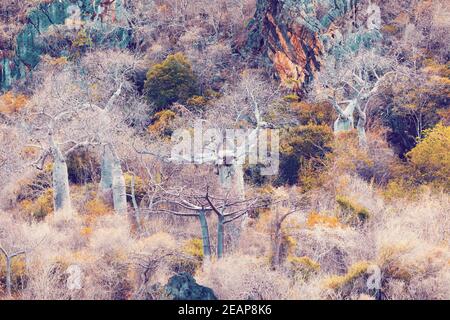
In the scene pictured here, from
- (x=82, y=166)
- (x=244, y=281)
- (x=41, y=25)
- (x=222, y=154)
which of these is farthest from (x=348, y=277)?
(x=41, y=25)

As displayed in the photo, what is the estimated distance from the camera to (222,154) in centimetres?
1214

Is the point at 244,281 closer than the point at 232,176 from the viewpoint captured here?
Yes

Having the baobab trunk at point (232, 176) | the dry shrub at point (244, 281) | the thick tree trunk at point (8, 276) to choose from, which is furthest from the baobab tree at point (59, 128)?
the dry shrub at point (244, 281)

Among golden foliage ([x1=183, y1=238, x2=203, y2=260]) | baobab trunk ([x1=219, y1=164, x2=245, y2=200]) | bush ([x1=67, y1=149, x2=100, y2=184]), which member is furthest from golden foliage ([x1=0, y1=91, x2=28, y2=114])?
golden foliage ([x1=183, y1=238, x2=203, y2=260])

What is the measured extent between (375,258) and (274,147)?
21.4ft

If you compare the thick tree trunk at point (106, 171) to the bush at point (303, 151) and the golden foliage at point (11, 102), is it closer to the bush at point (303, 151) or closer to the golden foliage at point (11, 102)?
the bush at point (303, 151)

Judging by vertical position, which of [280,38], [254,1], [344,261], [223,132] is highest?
[254,1]

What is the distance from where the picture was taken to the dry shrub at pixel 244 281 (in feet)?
26.9

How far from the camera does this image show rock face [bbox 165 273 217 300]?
7.80 meters

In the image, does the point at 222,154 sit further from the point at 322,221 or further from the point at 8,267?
the point at 8,267

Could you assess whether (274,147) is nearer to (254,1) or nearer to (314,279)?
(314,279)

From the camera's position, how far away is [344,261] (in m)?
9.69

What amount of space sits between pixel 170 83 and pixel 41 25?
729cm
